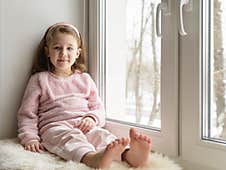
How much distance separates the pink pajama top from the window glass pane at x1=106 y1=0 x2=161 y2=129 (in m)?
0.12

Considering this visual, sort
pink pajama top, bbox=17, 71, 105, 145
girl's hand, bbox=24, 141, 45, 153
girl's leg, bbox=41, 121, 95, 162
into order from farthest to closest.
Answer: pink pajama top, bbox=17, 71, 105, 145 → girl's hand, bbox=24, 141, 45, 153 → girl's leg, bbox=41, 121, 95, 162

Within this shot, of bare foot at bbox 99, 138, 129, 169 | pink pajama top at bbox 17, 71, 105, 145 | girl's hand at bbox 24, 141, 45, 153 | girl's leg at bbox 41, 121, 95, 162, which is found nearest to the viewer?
bare foot at bbox 99, 138, 129, 169

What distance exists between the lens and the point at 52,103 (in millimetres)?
1453

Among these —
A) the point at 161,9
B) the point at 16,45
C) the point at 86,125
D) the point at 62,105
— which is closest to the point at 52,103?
the point at 62,105

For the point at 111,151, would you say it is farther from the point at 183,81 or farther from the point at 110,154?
the point at 183,81

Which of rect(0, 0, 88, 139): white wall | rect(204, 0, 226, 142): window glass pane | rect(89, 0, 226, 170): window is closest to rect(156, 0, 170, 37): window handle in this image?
rect(89, 0, 226, 170): window

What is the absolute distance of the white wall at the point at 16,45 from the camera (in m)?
1.47

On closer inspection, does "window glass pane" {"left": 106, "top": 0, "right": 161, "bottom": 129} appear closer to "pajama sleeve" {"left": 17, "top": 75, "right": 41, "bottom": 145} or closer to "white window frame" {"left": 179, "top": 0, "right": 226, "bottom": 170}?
"white window frame" {"left": 179, "top": 0, "right": 226, "bottom": 170}

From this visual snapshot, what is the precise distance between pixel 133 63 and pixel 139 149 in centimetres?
49

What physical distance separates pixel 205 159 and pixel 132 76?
519mm

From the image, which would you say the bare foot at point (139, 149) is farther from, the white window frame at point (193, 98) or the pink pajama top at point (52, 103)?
the pink pajama top at point (52, 103)

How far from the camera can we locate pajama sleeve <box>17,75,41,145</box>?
137 cm

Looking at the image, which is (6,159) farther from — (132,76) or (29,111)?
(132,76)

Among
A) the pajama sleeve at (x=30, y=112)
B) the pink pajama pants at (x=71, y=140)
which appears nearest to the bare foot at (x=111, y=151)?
the pink pajama pants at (x=71, y=140)
